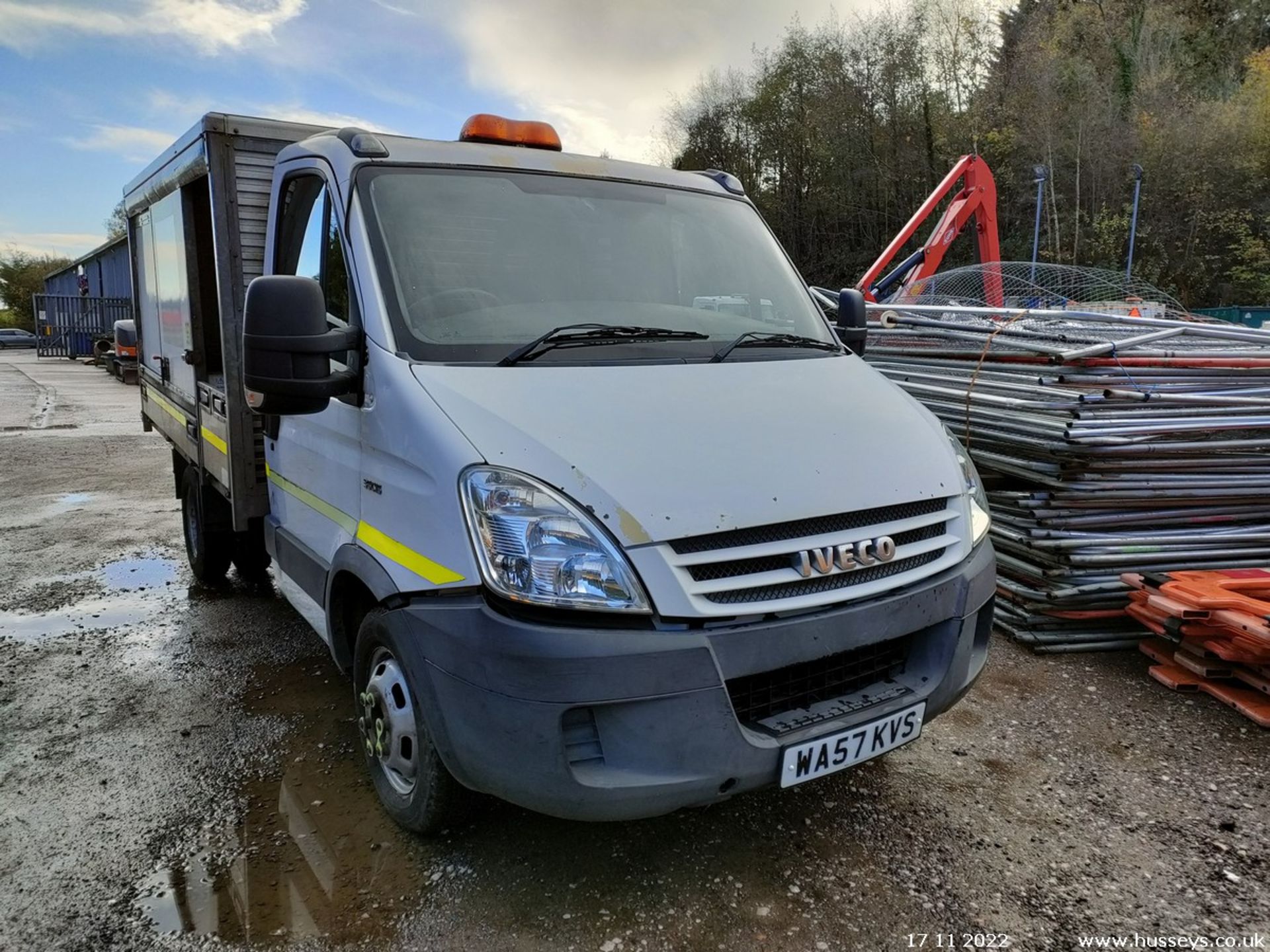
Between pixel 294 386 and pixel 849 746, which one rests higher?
pixel 294 386

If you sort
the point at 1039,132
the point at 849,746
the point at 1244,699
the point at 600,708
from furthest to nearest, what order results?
the point at 1039,132, the point at 1244,699, the point at 849,746, the point at 600,708

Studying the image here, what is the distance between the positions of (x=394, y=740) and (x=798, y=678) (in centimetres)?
124

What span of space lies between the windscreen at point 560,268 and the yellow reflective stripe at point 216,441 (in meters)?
1.82

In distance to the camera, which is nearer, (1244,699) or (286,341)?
(286,341)

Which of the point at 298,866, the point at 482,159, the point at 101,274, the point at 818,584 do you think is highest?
the point at 101,274

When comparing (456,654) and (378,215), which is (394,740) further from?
(378,215)

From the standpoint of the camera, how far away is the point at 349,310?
112 inches

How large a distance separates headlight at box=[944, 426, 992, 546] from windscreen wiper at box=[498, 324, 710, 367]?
981 mm

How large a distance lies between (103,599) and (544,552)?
4.37 m

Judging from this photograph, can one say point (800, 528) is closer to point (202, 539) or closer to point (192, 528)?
point (202, 539)

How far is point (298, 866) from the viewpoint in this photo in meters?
2.63

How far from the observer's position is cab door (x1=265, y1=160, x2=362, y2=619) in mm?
2852

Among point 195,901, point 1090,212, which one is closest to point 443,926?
point 195,901

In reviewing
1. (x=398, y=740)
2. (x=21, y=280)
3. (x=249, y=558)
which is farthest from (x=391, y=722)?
(x=21, y=280)
